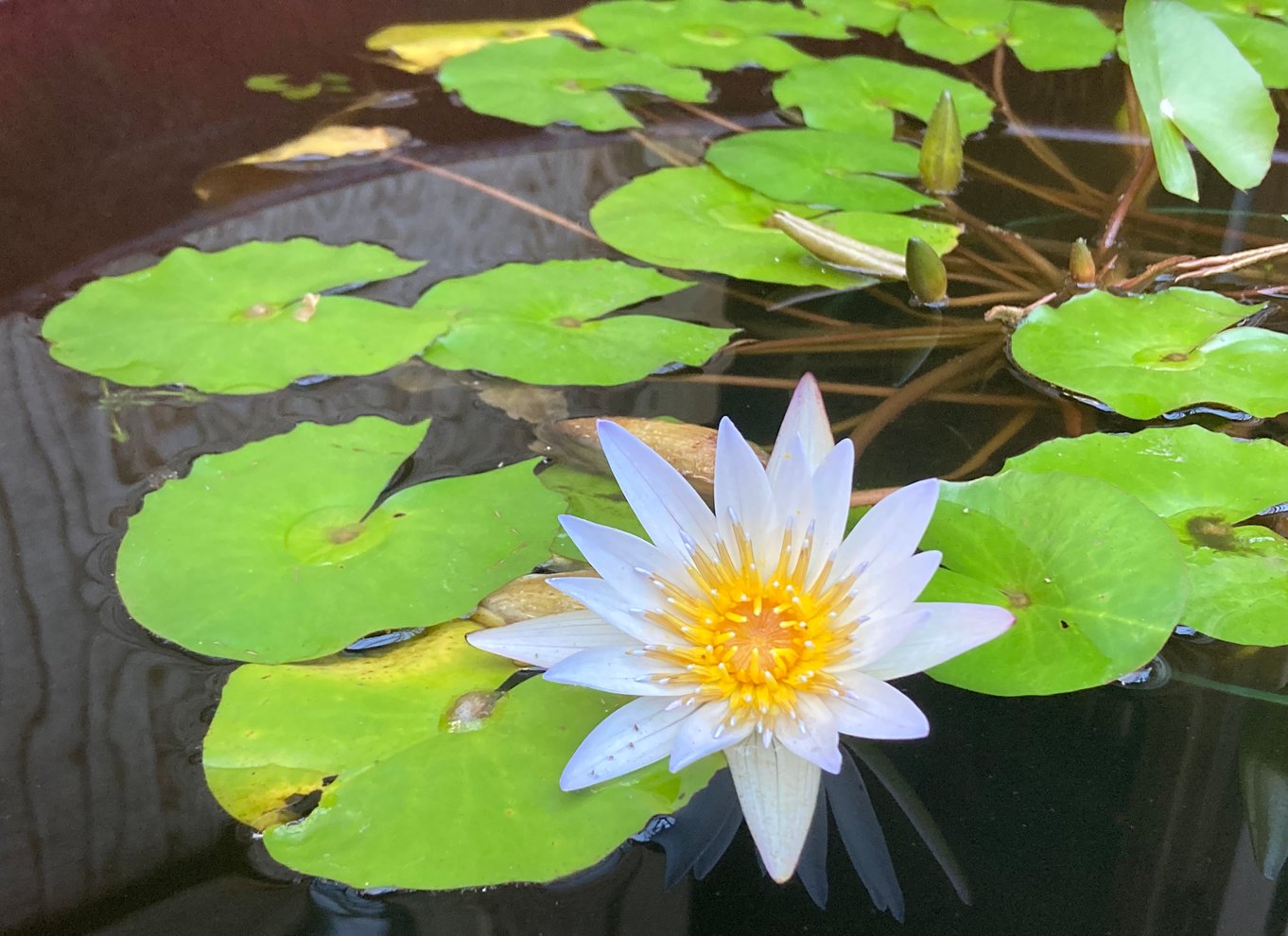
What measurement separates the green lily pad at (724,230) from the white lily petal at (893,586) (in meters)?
0.83

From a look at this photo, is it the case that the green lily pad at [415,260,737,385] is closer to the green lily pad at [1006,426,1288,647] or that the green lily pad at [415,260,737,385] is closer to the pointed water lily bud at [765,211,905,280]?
the pointed water lily bud at [765,211,905,280]

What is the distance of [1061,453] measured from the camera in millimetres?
1038

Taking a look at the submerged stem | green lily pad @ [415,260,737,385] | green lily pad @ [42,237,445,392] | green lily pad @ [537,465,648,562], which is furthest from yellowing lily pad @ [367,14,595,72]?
green lily pad @ [537,465,648,562]

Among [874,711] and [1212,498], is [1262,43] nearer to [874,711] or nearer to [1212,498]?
[1212,498]

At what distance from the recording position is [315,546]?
1.01m

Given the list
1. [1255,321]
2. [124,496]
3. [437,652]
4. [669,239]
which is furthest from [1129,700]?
[124,496]

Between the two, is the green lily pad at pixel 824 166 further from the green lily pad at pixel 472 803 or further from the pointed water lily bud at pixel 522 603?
the green lily pad at pixel 472 803

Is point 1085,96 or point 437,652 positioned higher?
point 1085,96

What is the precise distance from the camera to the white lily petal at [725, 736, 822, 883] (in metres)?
0.69

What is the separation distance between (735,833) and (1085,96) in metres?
1.98

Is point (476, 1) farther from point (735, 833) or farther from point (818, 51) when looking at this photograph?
point (735, 833)

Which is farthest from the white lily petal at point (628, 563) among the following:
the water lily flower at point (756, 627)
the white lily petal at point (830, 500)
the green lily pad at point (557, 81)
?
the green lily pad at point (557, 81)

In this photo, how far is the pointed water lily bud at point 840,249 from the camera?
148 cm

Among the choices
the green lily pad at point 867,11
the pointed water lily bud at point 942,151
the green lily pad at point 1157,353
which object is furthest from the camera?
the green lily pad at point 867,11
